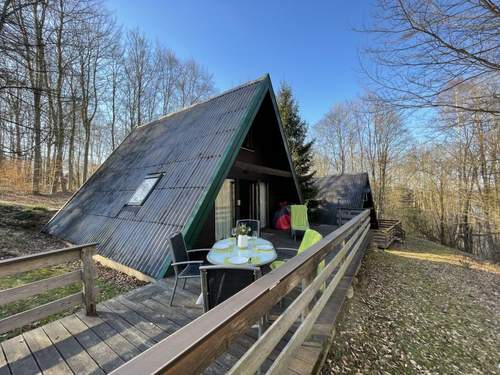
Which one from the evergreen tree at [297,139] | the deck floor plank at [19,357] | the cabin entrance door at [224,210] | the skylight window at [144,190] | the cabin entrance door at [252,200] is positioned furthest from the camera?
the evergreen tree at [297,139]

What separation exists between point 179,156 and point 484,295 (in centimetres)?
846

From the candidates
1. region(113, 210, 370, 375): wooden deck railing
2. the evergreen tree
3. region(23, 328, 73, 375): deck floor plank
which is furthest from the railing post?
the evergreen tree

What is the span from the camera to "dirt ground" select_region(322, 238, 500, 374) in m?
2.65

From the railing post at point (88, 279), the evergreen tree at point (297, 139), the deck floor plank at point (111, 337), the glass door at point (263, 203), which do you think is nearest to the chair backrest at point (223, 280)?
the deck floor plank at point (111, 337)

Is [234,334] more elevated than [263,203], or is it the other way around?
[263,203]

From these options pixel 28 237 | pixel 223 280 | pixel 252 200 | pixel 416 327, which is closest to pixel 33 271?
pixel 28 237

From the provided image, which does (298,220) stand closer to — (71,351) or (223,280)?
(223,280)

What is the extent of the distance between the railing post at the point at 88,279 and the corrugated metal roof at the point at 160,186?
106cm

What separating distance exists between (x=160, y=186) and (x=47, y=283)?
3110 millimetres

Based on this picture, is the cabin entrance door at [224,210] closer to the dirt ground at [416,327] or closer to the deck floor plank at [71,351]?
the dirt ground at [416,327]

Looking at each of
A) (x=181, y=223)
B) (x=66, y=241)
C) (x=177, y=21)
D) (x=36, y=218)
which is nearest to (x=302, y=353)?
(x=181, y=223)

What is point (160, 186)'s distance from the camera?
5305mm

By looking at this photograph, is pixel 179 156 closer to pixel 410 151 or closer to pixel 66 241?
pixel 66 241

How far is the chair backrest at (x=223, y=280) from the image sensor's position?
2197 mm
